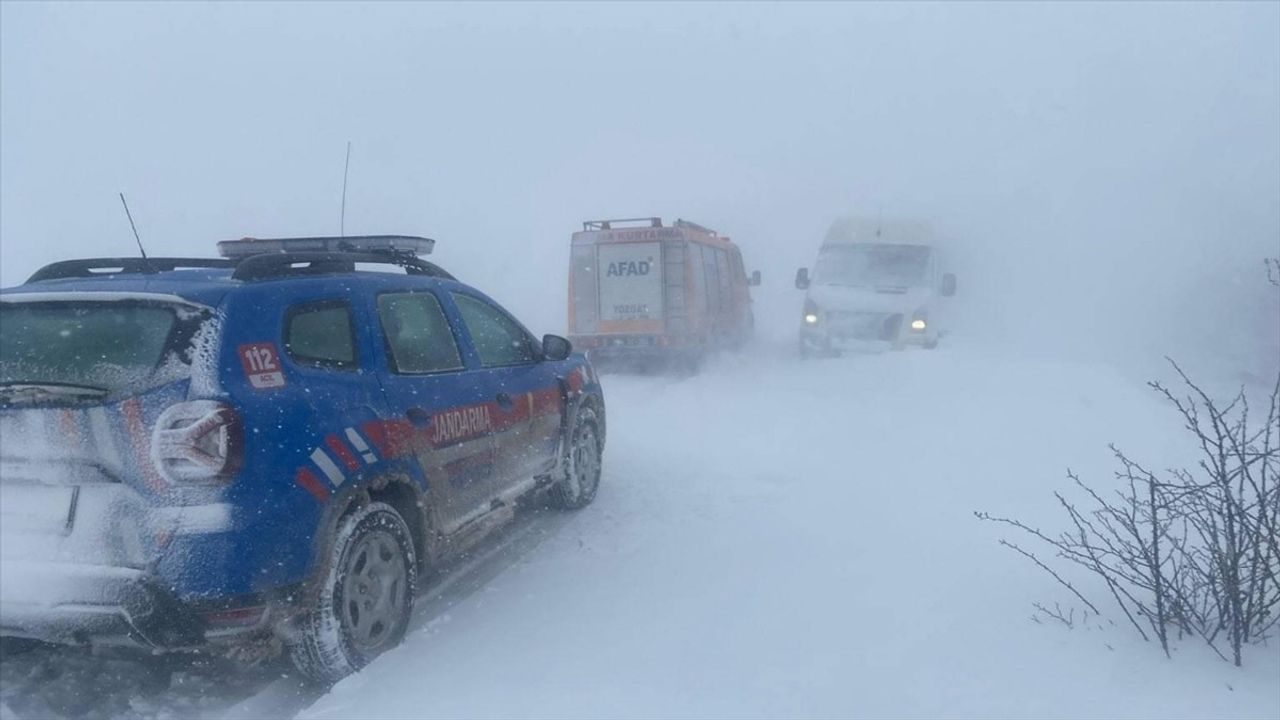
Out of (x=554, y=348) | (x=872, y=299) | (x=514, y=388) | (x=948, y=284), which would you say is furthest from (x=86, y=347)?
(x=948, y=284)

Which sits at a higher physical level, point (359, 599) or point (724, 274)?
point (724, 274)

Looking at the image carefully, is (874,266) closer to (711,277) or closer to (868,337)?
(868,337)

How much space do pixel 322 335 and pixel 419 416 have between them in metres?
0.62

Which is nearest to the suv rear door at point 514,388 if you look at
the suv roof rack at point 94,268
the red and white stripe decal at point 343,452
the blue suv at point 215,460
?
the blue suv at point 215,460

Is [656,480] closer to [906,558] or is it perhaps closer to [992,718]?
[906,558]

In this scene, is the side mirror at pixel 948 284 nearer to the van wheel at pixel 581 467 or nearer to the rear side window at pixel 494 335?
the van wheel at pixel 581 467

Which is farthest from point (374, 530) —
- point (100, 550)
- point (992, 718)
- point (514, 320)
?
point (992, 718)

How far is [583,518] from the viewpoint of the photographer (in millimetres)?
6625

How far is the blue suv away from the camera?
3.29 meters

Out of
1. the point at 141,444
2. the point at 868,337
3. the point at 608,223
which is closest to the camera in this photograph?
the point at 141,444

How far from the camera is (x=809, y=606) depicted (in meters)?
4.72

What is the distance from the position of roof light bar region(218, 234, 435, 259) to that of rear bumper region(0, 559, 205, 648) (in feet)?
6.82

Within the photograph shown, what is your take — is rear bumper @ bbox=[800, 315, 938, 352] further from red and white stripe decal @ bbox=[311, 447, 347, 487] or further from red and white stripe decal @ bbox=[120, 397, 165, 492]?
→ red and white stripe decal @ bbox=[120, 397, 165, 492]

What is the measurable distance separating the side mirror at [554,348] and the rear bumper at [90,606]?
3190 millimetres
